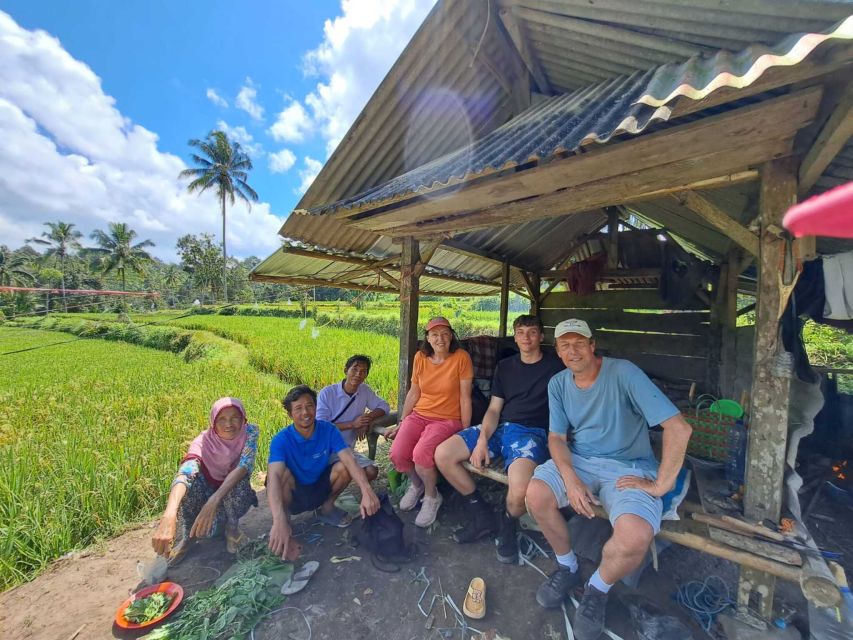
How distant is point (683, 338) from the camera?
4.90 m

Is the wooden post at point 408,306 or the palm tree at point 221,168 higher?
the palm tree at point 221,168

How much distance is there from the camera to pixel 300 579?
2322 mm

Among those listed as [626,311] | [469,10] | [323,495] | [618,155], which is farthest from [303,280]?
[626,311]

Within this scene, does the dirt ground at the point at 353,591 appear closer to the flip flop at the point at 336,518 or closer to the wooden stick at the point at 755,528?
the flip flop at the point at 336,518

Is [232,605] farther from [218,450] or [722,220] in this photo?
[722,220]

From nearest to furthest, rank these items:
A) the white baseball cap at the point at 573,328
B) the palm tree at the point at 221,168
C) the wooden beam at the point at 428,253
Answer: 1. the white baseball cap at the point at 573,328
2. the wooden beam at the point at 428,253
3. the palm tree at the point at 221,168

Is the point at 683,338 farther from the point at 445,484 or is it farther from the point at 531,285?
the point at 445,484

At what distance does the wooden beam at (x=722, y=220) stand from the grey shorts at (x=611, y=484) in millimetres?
1386

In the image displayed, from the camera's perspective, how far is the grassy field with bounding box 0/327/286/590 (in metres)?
2.86

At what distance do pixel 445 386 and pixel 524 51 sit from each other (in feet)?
8.64

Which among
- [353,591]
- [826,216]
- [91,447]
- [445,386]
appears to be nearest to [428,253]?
[445,386]

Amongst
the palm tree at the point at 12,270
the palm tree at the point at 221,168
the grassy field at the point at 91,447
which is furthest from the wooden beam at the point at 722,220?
the palm tree at the point at 12,270

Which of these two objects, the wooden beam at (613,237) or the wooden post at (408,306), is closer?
the wooden post at (408,306)

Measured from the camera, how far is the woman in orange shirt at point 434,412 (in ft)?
9.67
